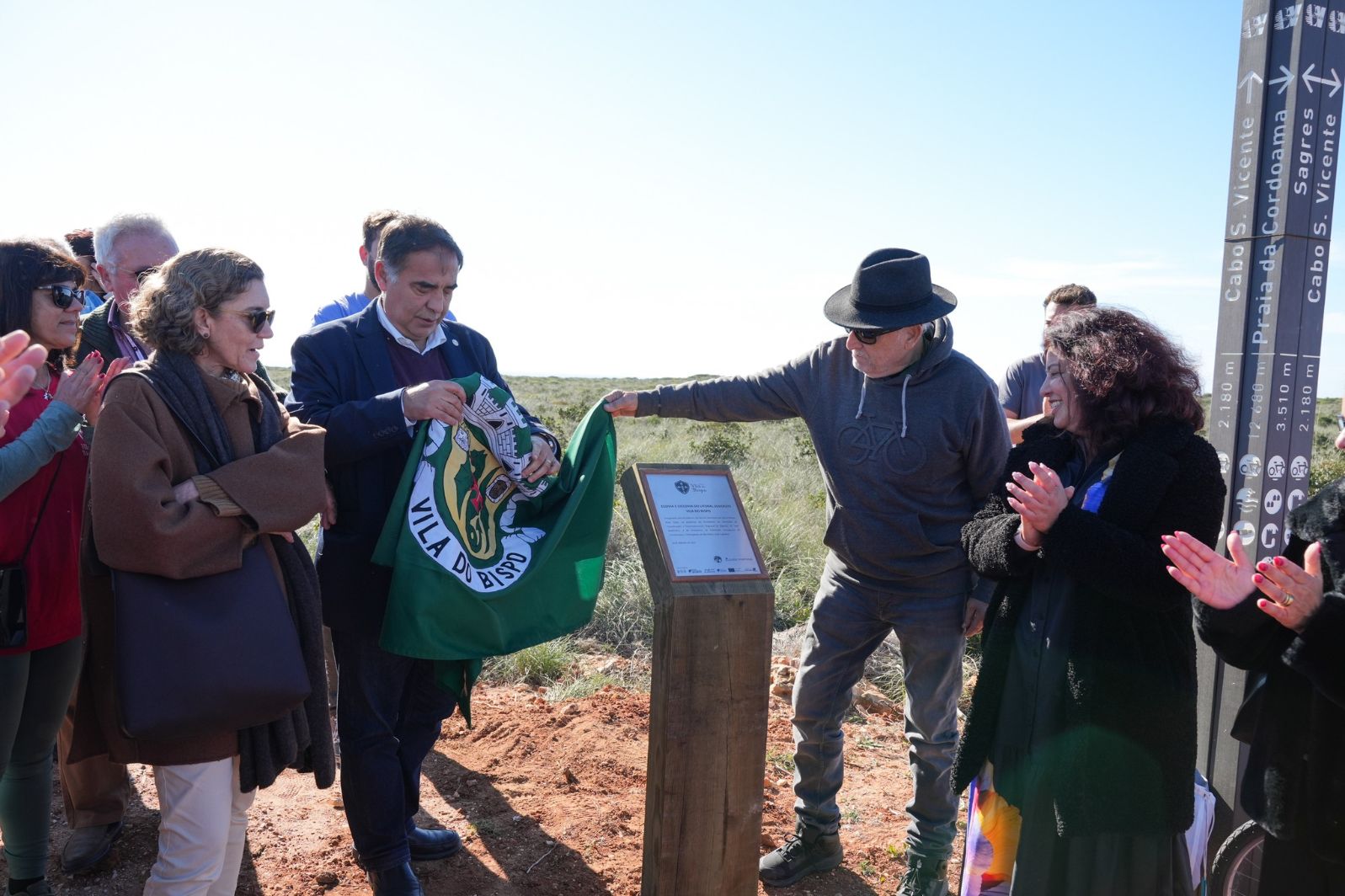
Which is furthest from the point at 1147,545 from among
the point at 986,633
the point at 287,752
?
the point at 287,752

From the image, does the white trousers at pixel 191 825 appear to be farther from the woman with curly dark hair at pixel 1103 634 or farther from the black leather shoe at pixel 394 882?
the woman with curly dark hair at pixel 1103 634

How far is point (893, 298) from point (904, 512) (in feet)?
2.62

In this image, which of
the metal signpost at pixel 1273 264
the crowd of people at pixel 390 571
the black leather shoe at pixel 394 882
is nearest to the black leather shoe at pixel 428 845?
the crowd of people at pixel 390 571

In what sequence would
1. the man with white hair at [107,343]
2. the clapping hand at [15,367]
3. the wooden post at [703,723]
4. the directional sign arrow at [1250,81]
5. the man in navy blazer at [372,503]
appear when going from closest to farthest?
the clapping hand at [15,367]
the wooden post at [703,723]
the man in navy blazer at [372,503]
the directional sign arrow at [1250,81]
the man with white hair at [107,343]

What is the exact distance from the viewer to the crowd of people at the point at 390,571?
99.9 inches

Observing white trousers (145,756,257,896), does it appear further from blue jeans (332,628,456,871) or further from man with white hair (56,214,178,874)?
man with white hair (56,214,178,874)

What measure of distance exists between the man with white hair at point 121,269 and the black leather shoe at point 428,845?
85.6 inches

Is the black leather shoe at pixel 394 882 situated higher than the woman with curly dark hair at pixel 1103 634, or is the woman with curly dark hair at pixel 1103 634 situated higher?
the woman with curly dark hair at pixel 1103 634

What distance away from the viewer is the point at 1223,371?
3.77 metres

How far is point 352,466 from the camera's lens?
3.41 m

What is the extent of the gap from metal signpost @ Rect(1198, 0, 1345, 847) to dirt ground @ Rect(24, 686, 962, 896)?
1.58 m

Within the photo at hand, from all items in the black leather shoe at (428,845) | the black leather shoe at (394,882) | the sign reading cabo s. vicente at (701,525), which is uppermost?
the sign reading cabo s. vicente at (701,525)

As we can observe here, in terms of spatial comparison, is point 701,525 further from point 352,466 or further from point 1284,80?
point 1284,80

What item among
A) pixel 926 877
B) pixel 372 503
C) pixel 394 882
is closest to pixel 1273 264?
pixel 926 877
